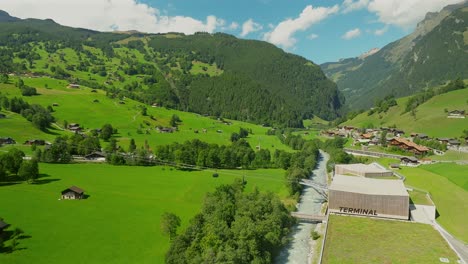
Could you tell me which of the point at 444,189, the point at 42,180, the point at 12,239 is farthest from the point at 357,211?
the point at 42,180

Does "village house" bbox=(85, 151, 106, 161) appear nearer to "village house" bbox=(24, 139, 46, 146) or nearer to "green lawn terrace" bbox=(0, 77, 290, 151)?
"village house" bbox=(24, 139, 46, 146)

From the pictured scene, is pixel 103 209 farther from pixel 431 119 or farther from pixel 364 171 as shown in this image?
pixel 431 119

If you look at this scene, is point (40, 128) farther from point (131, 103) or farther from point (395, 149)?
point (395, 149)

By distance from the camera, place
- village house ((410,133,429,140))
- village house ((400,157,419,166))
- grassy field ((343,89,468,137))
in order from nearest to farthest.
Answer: village house ((400,157,419,166)), village house ((410,133,429,140)), grassy field ((343,89,468,137))

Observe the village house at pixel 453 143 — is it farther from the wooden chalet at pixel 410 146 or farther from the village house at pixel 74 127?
the village house at pixel 74 127

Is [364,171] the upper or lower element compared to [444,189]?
lower

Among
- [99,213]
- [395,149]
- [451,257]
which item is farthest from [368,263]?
[395,149]

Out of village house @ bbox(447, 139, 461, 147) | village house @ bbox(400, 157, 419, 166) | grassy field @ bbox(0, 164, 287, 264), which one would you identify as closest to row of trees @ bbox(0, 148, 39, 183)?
grassy field @ bbox(0, 164, 287, 264)

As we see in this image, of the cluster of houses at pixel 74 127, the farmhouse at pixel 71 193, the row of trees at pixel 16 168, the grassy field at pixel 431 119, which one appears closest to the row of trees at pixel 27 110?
the cluster of houses at pixel 74 127
